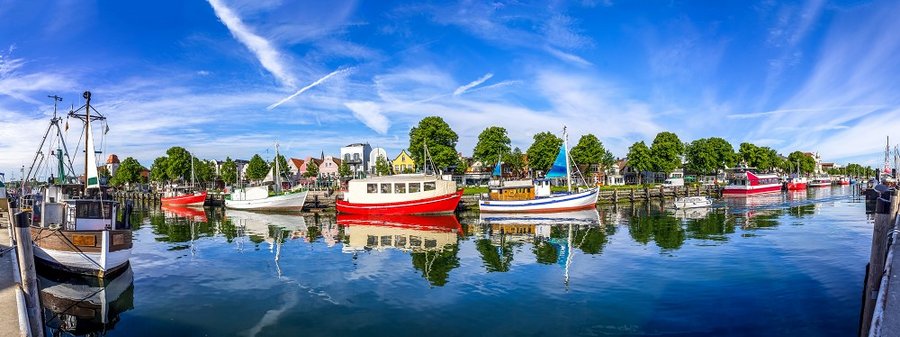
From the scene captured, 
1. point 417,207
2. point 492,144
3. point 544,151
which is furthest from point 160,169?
point 417,207

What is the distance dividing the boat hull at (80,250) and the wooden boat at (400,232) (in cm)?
1135

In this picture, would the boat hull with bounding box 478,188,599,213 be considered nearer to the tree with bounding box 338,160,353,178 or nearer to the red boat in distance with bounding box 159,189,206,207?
the red boat in distance with bounding box 159,189,206,207

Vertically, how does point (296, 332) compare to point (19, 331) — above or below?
below

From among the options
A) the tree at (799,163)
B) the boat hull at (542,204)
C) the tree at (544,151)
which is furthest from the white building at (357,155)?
the tree at (799,163)

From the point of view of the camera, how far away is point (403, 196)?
166 feet

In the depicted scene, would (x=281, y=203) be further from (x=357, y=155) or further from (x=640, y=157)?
(x=640, y=157)

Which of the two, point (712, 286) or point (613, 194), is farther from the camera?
point (613, 194)

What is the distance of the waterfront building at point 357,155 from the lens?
126812 millimetres

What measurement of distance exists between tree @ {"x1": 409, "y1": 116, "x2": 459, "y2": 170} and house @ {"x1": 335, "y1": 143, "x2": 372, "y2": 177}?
4492 centimetres

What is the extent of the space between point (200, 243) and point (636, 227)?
31.1 metres

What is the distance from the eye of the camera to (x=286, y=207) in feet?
197

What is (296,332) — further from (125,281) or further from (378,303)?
(125,281)

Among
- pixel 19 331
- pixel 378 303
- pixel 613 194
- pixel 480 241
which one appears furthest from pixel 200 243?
pixel 613 194

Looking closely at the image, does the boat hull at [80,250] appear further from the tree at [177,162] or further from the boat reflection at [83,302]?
the tree at [177,162]
